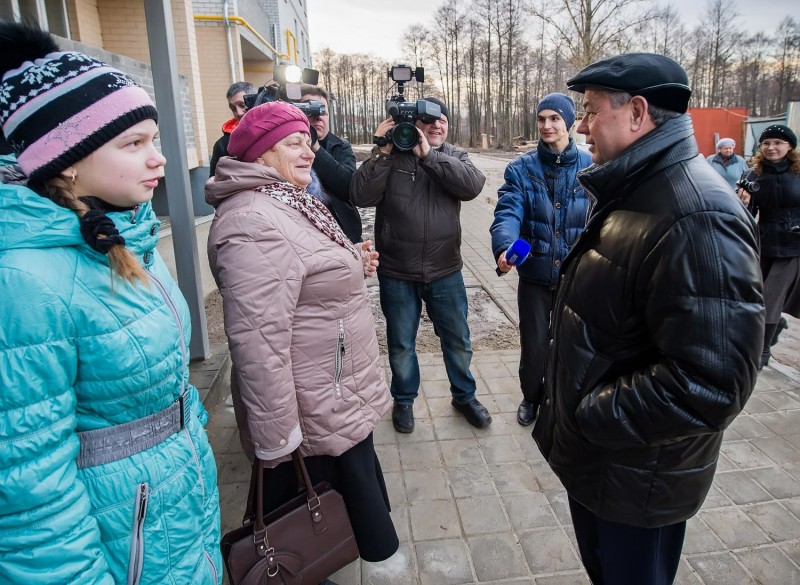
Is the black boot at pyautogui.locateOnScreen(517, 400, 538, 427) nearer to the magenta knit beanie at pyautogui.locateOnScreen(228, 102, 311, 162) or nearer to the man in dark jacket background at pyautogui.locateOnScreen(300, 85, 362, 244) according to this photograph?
the man in dark jacket background at pyautogui.locateOnScreen(300, 85, 362, 244)

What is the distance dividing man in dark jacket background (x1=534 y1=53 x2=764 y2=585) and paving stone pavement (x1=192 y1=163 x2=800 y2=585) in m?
0.81

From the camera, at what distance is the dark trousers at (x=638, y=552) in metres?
1.67

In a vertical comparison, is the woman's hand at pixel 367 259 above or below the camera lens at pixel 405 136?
below

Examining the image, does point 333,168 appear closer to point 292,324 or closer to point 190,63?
point 292,324

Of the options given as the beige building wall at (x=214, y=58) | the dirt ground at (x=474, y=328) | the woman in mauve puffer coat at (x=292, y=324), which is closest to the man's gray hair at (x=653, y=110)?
the woman in mauve puffer coat at (x=292, y=324)

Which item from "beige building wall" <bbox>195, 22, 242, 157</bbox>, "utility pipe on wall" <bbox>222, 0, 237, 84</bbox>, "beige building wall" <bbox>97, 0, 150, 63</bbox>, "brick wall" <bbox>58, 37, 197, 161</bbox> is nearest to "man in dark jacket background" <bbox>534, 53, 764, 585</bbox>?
"brick wall" <bbox>58, 37, 197, 161</bbox>

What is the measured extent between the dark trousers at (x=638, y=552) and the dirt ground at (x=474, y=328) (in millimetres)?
3107

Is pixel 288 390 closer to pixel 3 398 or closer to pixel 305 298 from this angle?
pixel 305 298

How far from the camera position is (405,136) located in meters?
3.11

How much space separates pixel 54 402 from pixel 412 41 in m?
57.4

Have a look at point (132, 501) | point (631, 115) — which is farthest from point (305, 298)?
point (631, 115)

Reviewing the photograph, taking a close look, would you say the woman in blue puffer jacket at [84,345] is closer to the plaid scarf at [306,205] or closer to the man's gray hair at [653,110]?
the plaid scarf at [306,205]

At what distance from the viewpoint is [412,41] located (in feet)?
172

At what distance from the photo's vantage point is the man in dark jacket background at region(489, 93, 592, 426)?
3.25 m
